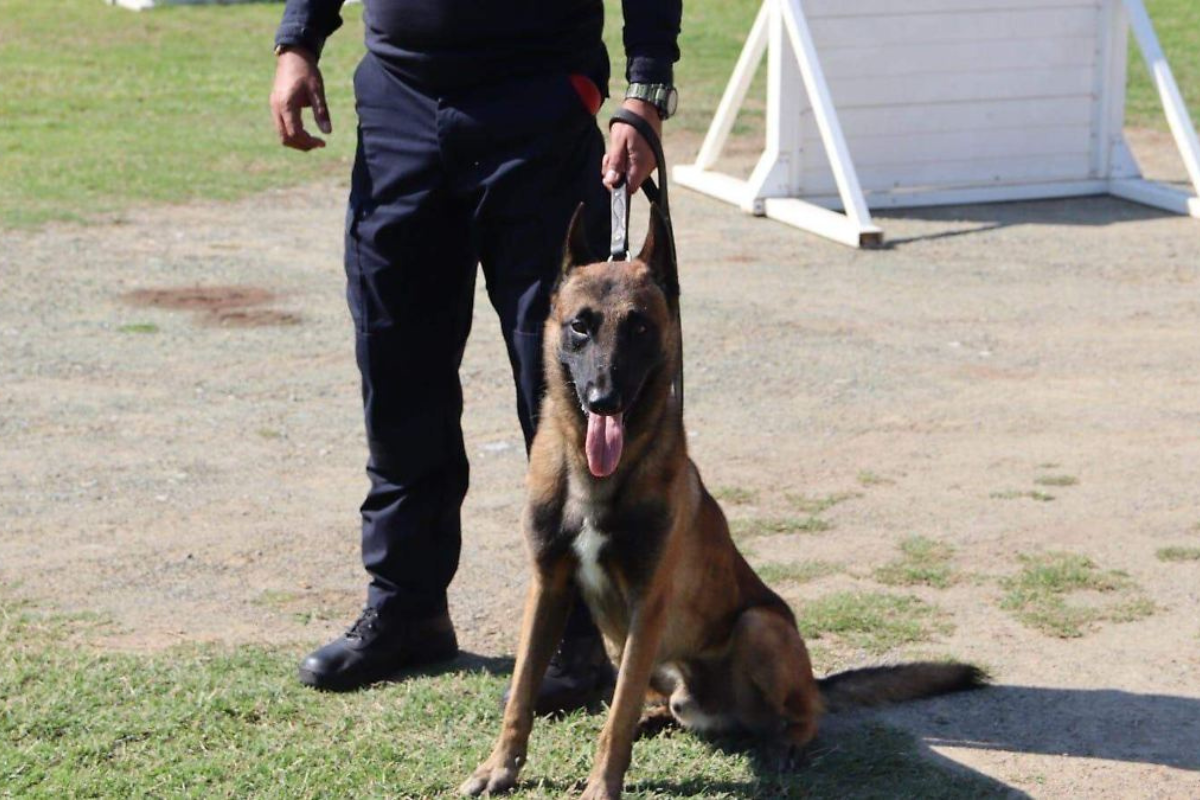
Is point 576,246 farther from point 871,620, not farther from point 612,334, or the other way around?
point 871,620

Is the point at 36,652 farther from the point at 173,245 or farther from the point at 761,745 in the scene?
the point at 173,245

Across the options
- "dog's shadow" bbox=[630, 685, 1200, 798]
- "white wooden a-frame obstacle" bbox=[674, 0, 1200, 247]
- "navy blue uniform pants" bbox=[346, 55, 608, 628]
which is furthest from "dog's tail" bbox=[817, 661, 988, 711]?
"white wooden a-frame obstacle" bbox=[674, 0, 1200, 247]

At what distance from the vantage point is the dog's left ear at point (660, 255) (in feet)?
12.2

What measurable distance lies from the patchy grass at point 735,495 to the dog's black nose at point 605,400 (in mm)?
2375

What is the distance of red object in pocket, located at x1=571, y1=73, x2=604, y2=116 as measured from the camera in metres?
4.11

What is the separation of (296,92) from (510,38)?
638mm

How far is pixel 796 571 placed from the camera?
5.25 metres

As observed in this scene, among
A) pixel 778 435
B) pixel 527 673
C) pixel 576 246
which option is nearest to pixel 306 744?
pixel 527 673

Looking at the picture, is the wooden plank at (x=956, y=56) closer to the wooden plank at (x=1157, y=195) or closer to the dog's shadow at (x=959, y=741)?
the wooden plank at (x=1157, y=195)

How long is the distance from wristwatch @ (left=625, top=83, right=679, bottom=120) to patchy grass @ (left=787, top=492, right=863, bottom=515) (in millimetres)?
2129

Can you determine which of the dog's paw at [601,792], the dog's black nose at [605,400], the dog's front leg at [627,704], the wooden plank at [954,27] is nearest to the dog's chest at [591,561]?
the dog's front leg at [627,704]

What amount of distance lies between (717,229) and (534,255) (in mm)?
6433

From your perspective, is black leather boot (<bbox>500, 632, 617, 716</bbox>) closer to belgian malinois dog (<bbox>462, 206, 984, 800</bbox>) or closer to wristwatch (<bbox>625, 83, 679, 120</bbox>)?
belgian malinois dog (<bbox>462, 206, 984, 800</bbox>)

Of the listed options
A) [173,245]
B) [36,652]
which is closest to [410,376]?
[36,652]
